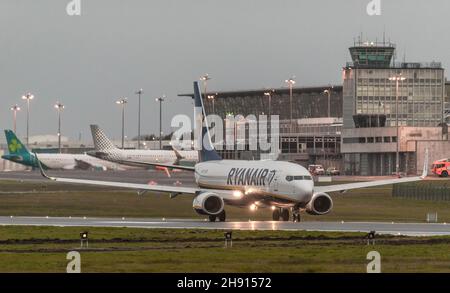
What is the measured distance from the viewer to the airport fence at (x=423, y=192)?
10312 cm

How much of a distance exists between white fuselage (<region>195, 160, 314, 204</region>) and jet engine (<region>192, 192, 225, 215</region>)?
6.66ft

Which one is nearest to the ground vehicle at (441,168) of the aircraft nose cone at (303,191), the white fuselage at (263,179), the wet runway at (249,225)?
the white fuselage at (263,179)

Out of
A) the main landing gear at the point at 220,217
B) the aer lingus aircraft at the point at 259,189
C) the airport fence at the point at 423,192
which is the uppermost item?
the aer lingus aircraft at the point at 259,189

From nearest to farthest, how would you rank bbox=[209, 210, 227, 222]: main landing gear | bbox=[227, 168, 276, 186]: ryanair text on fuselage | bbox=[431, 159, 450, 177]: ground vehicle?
bbox=[227, 168, 276, 186]: ryanair text on fuselage → bbox=[209, 210, 227, 222]: main landing gear → bbox=[431, 159, 450, 177]: ground vehicle

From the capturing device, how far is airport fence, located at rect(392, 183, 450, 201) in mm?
103125

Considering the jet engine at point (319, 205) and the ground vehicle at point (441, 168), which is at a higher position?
the ground vehicle at point (441, 168)

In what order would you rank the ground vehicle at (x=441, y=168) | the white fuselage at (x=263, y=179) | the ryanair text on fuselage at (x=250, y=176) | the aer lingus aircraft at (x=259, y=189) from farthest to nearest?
the ground vehicle at (x=441, y=168), the ryanair text on fuselage at (x=250, y=176), the aer lingus aircraft at (x=259, y=189), the white fuselage at (x=263, y=179)

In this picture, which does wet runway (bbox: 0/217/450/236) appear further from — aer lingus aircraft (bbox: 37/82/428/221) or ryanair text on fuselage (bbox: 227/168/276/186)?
ryanair text on fuselage (bbox: 227/168/276/186)

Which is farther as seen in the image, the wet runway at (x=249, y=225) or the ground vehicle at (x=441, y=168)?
the ground vehicle at (x=441, y=168)

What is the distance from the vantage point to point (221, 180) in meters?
76.5

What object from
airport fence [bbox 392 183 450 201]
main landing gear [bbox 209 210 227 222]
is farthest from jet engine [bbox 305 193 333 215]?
airport fence [bbox 392 183 450 201]

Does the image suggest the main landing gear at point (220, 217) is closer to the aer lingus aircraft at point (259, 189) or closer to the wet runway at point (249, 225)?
the aer lingus aircraft at point (259, 189)

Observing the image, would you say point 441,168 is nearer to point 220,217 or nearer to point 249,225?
point 220,217

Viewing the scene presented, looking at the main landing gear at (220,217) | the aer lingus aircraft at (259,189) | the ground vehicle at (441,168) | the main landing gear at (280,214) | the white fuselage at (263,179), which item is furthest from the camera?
the ground vehicle at (441,168)
